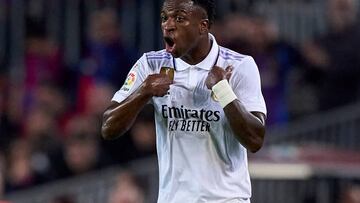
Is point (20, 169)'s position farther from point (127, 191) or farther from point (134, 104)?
point (134, 104)

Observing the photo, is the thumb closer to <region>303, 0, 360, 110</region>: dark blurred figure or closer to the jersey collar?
the jersey collar

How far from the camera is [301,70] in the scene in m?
14.3

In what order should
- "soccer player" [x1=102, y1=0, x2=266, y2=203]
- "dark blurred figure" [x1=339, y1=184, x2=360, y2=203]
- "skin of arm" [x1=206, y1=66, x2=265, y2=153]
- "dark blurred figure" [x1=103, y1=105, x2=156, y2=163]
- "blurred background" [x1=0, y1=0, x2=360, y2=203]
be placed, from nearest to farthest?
"skin of arm" [x1=206, y1=66, x2=265, y2=153] < "soccer player" [x1=102, y1=0, x2=266, y2=203] < "dark blurred figure" [x1=339, y1=184, x2=360, y2=203] < "blurred background" [x1=0, y1=0, x2=360, y2=203] < "dark blurred figure" [x1=103, y1=105, x2=156, y2=163]

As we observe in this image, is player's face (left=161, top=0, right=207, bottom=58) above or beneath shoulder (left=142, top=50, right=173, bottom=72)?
above

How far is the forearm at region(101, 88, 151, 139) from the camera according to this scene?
303 inches

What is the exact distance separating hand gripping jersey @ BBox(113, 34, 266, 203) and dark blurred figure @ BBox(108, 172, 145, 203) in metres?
4.34

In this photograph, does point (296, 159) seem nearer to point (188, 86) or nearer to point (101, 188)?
point (101, 188)

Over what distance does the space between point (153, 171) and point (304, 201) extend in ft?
4.76

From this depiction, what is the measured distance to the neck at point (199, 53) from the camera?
786cm

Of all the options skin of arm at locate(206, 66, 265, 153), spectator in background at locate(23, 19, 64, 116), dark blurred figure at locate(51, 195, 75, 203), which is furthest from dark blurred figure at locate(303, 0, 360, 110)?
skin of arm at locate(206, 66, 265, 153)

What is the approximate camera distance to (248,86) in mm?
7828

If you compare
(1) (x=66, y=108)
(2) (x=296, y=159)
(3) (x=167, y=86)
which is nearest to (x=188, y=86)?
(3) (x=167, y=86)

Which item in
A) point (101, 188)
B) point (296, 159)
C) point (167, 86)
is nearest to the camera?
point (167, 86)

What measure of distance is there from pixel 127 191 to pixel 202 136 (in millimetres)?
4584
